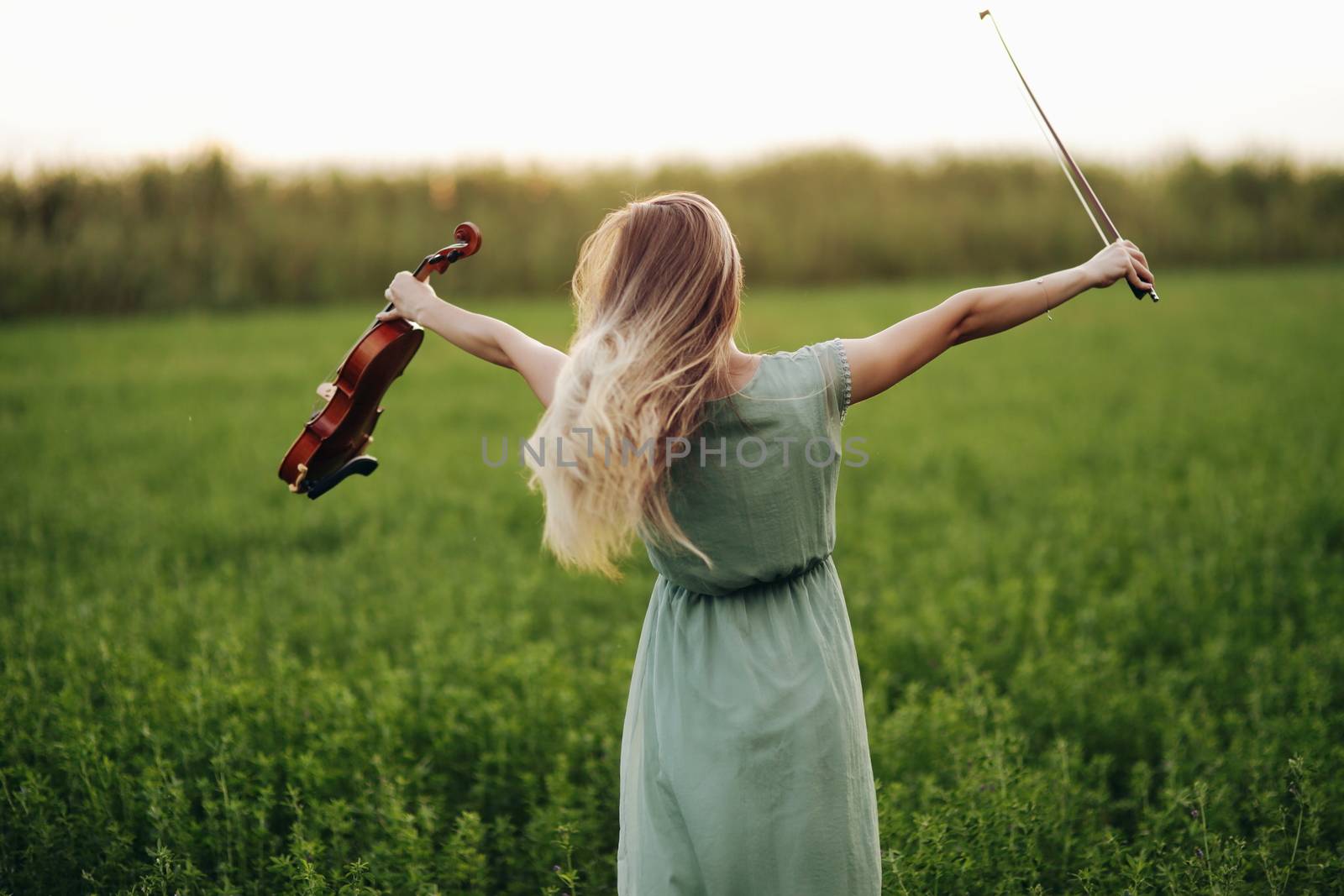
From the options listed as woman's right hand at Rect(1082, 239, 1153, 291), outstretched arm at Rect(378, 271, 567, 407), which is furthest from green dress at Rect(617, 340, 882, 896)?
woman's right hand at Rect(1082, 239, 1153, 291)

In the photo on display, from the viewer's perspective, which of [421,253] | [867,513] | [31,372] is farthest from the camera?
[421,253]

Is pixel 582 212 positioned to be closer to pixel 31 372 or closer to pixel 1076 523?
pixel 31 372

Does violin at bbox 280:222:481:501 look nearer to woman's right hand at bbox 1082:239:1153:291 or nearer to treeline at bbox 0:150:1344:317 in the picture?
woman's right hand at bbox 1082:239:1153:291

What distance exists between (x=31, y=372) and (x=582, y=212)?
14.9 metres

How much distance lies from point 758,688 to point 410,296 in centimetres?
133

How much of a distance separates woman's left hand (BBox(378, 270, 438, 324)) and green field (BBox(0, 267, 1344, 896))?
5.35 feet

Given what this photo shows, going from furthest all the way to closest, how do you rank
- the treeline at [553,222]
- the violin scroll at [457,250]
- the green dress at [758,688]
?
the treeline at [553,222] < the violin scroll at [457,250] < the green dress at [758,688]

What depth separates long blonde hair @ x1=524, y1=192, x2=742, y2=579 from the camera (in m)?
2.39

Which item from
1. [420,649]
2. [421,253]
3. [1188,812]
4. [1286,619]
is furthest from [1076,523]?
[421,253]

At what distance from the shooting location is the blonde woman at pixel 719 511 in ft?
8.02

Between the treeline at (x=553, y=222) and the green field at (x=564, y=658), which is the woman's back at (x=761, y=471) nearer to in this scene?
the green field at (x=564, y=658)

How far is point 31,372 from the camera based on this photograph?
14.4m

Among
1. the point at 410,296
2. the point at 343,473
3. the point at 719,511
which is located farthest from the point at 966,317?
the point at 343,473

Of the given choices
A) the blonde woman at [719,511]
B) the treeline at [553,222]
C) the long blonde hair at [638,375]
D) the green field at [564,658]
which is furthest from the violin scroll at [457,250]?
the treeline at [553,222]
